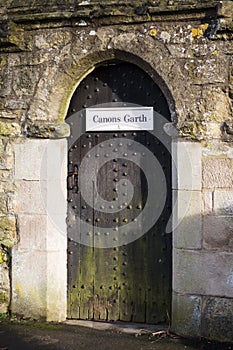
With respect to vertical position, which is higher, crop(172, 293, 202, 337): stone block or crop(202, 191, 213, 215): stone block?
crop(202, 191, 213, 215): stone block

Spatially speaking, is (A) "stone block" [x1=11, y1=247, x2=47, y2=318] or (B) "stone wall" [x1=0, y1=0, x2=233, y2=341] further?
(A) "stone block" [x1=11, y1=247, x2=47, y2=318]

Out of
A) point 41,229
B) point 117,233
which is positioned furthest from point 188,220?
point 41,229

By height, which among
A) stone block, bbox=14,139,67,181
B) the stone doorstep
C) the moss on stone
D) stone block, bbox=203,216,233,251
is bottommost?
the stone doorstep

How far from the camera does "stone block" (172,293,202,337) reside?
5012 millimetres

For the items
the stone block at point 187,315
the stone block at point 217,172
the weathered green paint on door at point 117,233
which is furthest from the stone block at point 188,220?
the stone block at point 187,315

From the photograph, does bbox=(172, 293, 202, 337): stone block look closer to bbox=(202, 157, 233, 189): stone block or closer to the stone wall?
the stone wall

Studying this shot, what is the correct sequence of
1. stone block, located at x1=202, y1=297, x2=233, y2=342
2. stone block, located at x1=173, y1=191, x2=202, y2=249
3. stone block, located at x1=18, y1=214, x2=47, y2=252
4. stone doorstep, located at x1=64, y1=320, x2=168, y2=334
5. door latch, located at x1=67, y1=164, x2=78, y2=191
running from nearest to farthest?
1. stone block, located at x1=202, y1=297, x2=233, y2=342
2. stone block, located at x1=173, y1=191, x2=202, y2=249
3. stone doorstep, located at x1=64, y1=320, x2=168, y2=334
4. stone block, located at x1=18, y1=214, x2=47, y2=252
5. door latch, located at x1=67, y1=164, x2=78, y2=191

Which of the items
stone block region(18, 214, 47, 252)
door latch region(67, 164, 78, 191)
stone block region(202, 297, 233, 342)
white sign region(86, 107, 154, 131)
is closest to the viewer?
stone block region(202, 297, 233, 342)

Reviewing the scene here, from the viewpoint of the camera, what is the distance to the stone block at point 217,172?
16.3 feet

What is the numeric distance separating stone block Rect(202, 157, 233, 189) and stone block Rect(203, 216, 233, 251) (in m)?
0.28

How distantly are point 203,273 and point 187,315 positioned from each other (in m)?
0.39

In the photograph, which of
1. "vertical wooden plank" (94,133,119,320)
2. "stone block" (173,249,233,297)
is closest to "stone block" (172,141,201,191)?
"stone block" (173,249,233,297)

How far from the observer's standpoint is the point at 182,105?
198 inches

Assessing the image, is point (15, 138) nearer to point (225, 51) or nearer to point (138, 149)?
point (138, 149)
